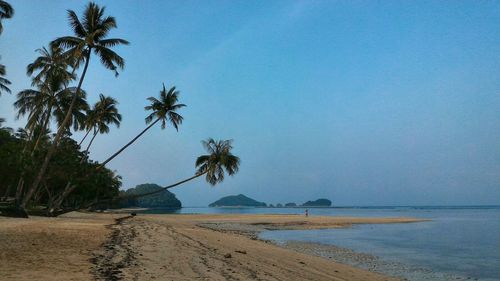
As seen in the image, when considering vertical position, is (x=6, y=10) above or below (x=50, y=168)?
above

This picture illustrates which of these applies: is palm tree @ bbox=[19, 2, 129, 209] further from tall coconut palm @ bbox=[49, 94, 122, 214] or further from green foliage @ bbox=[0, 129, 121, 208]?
tall coconut palm @ bbox=[49, 94, 122, 214]

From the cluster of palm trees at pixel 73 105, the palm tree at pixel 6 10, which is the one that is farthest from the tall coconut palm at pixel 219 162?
the palm tree at pixel 6 10

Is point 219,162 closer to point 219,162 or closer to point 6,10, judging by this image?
point 219,162

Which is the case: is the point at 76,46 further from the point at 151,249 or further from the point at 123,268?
the point at 123,268

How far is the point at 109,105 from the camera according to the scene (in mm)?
42562

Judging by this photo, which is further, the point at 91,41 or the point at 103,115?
the point at 103,115

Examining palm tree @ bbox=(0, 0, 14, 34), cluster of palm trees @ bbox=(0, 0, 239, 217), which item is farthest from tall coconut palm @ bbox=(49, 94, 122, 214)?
palm tree @ bbox=(0, 0, 14, 34)

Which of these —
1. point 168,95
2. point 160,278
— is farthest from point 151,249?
point 168,95

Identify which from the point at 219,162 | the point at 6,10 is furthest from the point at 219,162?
the point at 6,10

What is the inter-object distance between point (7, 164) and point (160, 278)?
28731 mm

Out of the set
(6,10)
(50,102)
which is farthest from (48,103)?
(6,10)

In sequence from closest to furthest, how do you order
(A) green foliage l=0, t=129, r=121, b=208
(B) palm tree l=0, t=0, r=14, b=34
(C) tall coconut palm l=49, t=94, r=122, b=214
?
(B) palm tree l=0, t=0, r=14, b=34
(A) green foliage l=0, t=129, r=121, b=208
(C) tall coconut palm l=49, t=94, r=122, b=214

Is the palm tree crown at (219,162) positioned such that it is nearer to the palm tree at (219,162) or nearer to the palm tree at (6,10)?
the palm tree at (219,162)

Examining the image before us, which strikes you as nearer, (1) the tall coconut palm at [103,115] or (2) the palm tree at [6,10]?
(2) the palm tree at [6,10]
